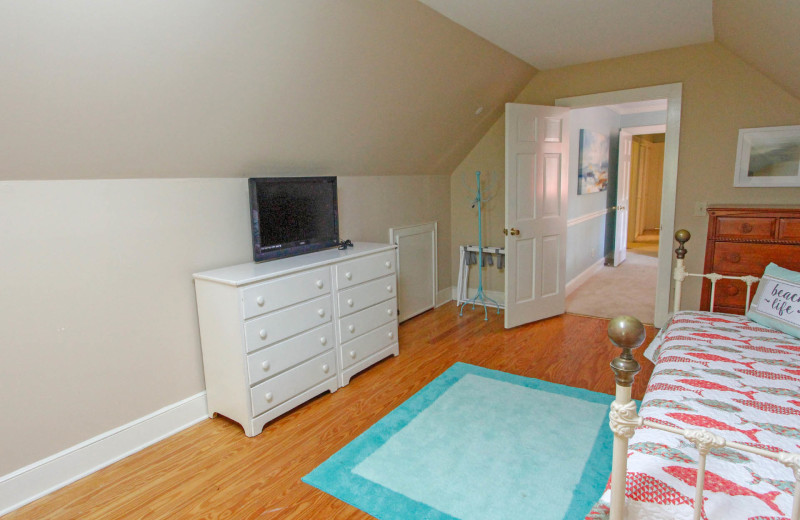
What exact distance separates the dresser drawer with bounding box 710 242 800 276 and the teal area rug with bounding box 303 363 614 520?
3.92 ft

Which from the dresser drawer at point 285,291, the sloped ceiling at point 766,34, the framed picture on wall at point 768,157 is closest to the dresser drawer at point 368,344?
the dresser drawer at point 285,291

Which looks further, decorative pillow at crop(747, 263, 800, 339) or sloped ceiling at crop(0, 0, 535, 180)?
decorative pillow at crop(747, 263, 800, 339)

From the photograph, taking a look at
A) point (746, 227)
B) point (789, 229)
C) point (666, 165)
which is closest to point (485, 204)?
point (666, 165)

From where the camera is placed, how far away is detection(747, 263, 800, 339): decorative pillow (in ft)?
7.57

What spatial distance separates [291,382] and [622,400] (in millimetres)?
2098

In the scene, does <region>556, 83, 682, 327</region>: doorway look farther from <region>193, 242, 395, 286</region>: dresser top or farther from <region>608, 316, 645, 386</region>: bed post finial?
<region>608, 316, 645, 386</region>: bed post finial

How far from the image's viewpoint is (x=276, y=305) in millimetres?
2656

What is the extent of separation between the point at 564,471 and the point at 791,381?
1.00m

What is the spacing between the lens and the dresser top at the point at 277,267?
2.53m

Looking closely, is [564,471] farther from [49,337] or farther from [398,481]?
[49,337]

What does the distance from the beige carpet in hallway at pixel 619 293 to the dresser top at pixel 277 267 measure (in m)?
2.66

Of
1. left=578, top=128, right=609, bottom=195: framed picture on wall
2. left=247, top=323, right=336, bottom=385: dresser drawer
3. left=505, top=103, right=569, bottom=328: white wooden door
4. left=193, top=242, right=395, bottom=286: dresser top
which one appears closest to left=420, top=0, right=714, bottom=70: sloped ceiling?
left=505, top=103, right=569, bottom=328: white wooden door

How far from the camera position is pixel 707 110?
3.73m

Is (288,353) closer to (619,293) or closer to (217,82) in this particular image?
(217,82)
